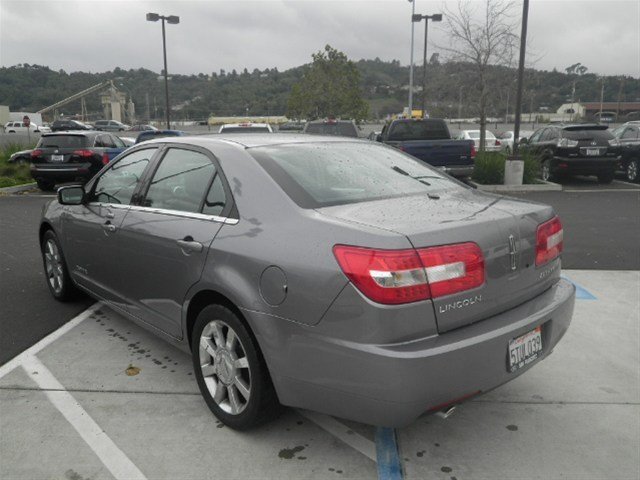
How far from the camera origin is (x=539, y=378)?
3.68m

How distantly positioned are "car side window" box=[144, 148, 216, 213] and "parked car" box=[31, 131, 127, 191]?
1073cm

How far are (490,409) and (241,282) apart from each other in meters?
1.70

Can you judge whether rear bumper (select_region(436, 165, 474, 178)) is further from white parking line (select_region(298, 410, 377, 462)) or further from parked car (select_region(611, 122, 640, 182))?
white parking line (select_region(298, 410, 377, 462))

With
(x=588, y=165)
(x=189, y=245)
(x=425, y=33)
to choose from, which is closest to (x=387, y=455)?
(x=189, y=245)

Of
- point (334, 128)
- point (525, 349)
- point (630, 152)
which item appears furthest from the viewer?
point (630, 152)

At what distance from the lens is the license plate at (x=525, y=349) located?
264 centimetres

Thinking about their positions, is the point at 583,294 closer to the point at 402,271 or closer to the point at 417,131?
the point at 402,271

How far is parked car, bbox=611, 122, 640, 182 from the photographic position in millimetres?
15055

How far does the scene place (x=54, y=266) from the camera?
5.16 meters

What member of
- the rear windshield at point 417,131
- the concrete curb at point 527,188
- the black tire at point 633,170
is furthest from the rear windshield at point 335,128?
the black tire at point 633,170

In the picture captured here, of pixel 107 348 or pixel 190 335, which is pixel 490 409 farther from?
pixel 107 348

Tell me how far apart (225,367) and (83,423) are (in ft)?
2.93

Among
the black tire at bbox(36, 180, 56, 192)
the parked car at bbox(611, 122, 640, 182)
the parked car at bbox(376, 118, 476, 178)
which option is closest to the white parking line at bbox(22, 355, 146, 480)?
the parked car at bbox(376, 118, 476, 178)

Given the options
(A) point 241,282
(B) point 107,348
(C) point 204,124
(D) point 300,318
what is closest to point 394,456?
(D) point 300,318
